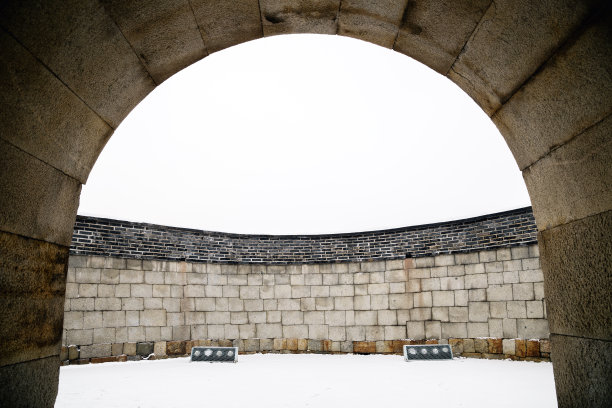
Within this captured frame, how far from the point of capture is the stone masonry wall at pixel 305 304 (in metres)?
7.89

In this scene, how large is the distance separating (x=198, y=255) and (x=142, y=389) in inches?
176

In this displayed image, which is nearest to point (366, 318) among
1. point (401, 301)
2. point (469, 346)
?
point (401, 301)

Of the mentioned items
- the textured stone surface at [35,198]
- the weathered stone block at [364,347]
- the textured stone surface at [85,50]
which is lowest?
the weathered stone block at [364,347]

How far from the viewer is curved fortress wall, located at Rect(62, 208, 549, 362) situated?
793 centimetres

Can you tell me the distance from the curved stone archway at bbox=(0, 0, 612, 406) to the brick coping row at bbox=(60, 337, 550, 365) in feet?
19.8

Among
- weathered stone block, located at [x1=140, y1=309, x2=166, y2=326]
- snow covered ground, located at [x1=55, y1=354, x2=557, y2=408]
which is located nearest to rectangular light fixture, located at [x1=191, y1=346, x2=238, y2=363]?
snow covered ground, located at [x1=55, y1=354, x2=557, y2=408]

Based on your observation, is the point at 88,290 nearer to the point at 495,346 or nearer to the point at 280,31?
→ the point at 280,31

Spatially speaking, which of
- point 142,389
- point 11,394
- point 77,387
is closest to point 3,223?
point 11,394

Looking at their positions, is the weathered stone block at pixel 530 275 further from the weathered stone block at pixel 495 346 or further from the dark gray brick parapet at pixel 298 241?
the weathered stone block at pixel 495 346

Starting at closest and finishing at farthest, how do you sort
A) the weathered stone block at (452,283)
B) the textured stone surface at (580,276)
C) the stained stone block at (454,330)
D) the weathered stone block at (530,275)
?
the textured stone surface at (580,276), the weathered stone block at (530,275), the stained stone block at (454,330), the weathered stone block at (452,283)

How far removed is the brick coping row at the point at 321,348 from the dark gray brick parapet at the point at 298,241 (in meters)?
1.89

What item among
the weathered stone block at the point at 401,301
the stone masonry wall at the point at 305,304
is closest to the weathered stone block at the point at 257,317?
the stone masonry wall at the point at 305,304

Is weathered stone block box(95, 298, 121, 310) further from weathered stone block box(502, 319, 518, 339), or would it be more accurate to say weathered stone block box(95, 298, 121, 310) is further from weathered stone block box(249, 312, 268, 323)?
weathered stone block box(502, 319, 518, 339)

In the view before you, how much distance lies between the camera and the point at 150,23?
91.7 inches
